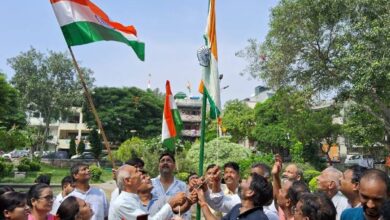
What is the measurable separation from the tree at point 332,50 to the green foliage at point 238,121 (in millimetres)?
24438

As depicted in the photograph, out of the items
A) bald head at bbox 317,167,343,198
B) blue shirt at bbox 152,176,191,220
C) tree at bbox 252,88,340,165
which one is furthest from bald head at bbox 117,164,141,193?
tree at bbox 252,88,340,165

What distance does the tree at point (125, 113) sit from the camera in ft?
146

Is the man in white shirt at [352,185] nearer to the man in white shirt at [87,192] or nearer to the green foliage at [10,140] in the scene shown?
the man in white shirt at [87,192]

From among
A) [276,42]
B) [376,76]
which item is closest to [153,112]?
[276,42]

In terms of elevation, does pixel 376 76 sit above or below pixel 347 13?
below

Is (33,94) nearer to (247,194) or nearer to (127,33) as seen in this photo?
(127,33)

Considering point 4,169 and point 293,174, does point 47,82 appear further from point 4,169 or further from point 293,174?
point 293,174

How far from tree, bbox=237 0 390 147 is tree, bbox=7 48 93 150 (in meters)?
21.4

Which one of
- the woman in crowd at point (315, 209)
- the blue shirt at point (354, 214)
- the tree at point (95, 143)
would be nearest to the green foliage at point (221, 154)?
the blue shirt at point (354, 214)

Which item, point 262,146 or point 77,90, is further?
point 262,146

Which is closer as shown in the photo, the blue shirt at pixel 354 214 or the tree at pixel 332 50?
the blue shirt at pixel 354 214

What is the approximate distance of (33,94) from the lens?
123 feet

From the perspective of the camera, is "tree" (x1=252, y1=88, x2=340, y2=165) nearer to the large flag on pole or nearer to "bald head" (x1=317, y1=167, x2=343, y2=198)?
the large flag on pole

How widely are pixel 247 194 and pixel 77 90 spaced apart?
36.3 m
